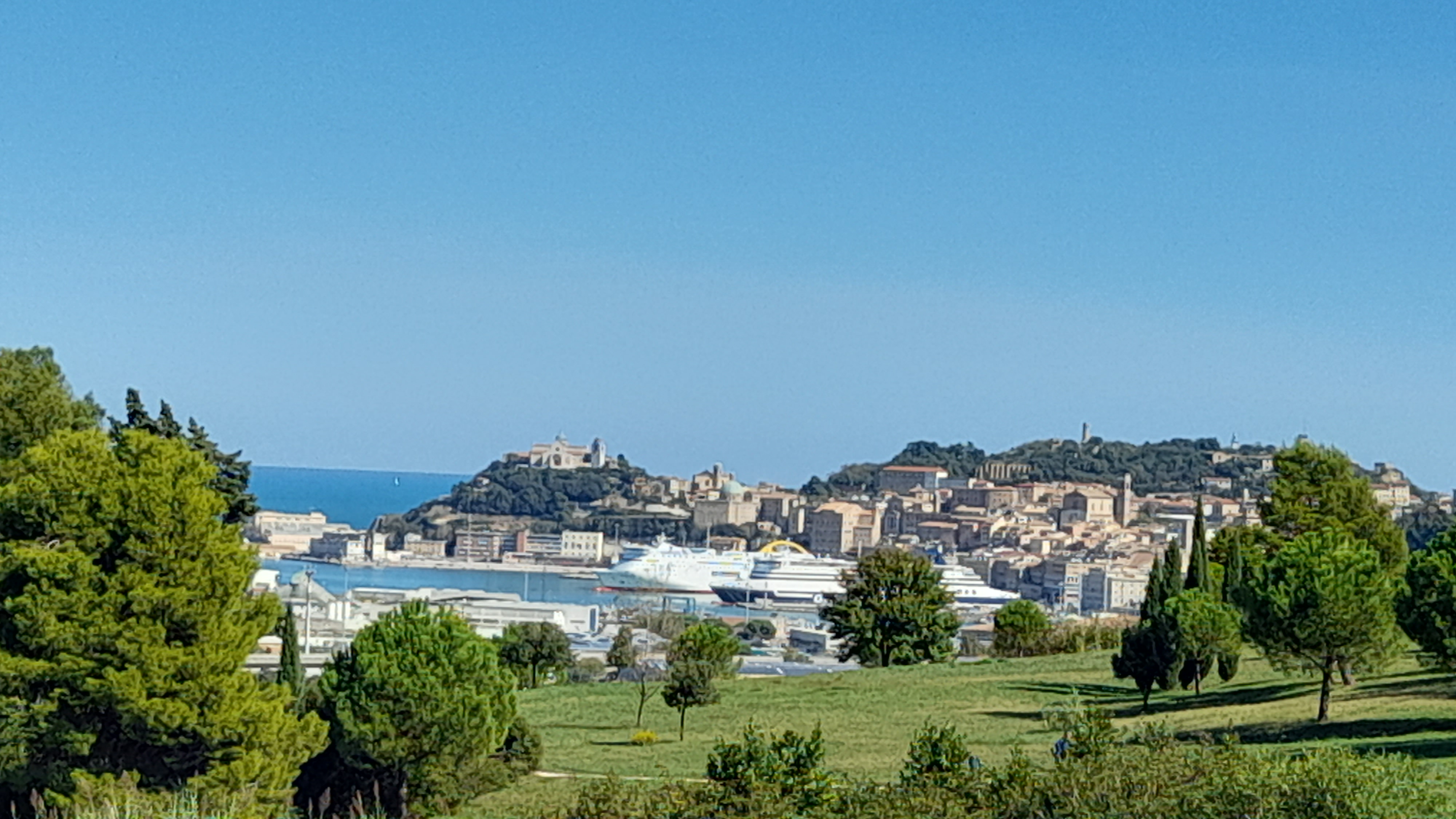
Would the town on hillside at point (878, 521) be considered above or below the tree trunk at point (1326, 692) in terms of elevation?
above

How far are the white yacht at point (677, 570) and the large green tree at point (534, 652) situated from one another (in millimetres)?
76160

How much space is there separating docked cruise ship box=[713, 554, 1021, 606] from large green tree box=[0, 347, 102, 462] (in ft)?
276

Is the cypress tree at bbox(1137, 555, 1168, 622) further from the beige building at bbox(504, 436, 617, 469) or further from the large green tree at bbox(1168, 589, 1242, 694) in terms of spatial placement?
the beige building at bbox(504, 436, 617, 469)

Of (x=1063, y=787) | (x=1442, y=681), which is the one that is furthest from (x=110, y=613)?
(x=1442, y=681)

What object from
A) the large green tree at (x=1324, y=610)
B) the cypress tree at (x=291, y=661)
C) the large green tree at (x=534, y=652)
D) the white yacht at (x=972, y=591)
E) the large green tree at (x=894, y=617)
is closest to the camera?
the cypress tree at (x=291, y=661)

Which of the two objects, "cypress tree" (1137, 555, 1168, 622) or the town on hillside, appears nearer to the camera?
"cypress tree" (1137, 555, 1168, 622)

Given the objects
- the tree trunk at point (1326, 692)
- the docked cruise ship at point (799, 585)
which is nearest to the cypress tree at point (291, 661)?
the tree trunk at point (1326, 692)

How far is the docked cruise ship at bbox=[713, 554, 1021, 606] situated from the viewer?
342ft

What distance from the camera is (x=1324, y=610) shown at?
59.4 feet

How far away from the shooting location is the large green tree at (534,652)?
31.6m

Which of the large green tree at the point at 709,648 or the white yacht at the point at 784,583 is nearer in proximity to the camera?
the large green tree at the point at 709,648

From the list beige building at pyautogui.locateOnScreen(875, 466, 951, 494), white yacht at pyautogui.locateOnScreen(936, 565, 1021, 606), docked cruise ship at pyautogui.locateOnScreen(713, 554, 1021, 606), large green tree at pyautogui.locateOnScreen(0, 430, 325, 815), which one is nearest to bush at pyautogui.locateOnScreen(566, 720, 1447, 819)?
large green tree at pyautogui.locateOnScreen(0, 430, 325, 815)

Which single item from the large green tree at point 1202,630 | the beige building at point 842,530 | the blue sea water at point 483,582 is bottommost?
the blue sea water at point 483,582

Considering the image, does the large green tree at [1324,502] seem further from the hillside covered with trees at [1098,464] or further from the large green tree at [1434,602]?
the hillside covered with trees at [1098,464]
